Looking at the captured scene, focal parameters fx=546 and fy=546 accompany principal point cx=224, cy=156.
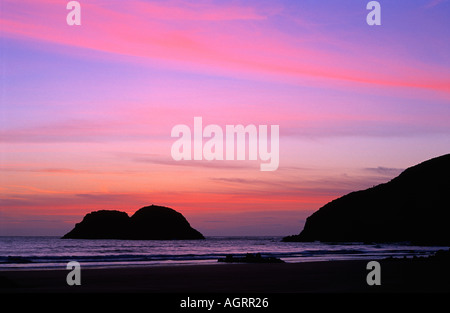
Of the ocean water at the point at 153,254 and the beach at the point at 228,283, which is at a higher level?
the beach at the point at 228,283

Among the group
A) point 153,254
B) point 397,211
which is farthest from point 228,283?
point 397,211

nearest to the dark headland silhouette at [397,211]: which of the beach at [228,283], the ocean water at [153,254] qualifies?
the ocean water at [153,254]

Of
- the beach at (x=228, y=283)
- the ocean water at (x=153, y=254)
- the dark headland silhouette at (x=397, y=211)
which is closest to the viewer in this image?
the beach at (x=228, y=283)

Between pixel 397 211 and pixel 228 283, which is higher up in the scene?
pixel 228 283

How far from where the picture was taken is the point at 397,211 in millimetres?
176375

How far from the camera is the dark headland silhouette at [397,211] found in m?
164

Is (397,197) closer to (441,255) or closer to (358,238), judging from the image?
(358,238)

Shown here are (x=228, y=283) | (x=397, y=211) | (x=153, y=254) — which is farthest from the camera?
(x=397, y=211)

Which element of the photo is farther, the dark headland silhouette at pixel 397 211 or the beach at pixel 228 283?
the dark headland silhouette at pixel 397 211

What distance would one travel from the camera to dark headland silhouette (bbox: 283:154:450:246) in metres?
164

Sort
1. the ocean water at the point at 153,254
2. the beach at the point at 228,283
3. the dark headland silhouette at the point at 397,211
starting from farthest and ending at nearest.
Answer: the dark headland silhouette at the point at 397,211 → the ocean water at the point at 153,254 → the beach at the point at 228,283

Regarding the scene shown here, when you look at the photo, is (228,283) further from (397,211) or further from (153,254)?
(397,211)

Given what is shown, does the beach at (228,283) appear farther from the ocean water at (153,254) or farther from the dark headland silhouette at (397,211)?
the dark headland silhouette at (397,211)
